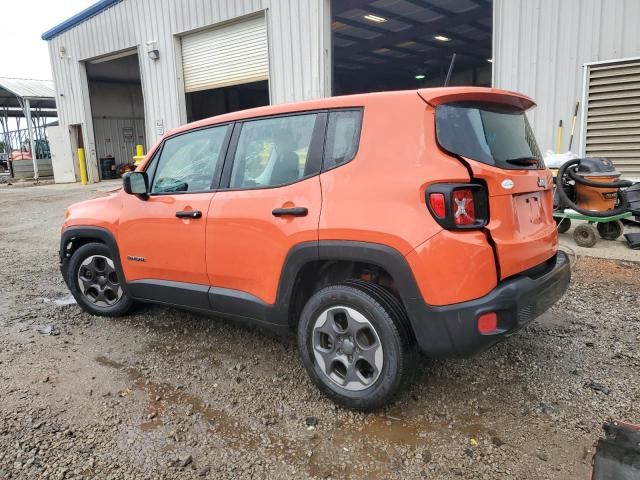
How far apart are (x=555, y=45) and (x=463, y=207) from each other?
691 cm

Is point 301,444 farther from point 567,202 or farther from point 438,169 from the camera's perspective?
point 567,202

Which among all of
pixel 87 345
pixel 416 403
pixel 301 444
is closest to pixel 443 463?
pixel 416 403

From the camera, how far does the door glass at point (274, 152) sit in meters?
2.97

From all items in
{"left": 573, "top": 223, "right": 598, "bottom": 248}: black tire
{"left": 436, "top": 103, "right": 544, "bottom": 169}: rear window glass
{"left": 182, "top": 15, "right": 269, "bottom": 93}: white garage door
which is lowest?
{"left": 573, "top": 223, "right": 598, "bottom": 248}: black tire

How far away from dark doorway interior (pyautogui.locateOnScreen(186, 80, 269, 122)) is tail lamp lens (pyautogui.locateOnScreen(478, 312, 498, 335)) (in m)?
23.6

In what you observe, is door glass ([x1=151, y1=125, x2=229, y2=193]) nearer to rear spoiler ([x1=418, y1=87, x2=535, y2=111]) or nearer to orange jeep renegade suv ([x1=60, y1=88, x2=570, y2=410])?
orange jeep renegade suv ([x1=60, y1=88, x2=570, y2=410])

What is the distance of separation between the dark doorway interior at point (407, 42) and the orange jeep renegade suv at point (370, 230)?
36.8 feet

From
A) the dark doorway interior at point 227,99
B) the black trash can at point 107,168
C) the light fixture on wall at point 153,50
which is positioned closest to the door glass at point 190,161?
the light fixture on wall at point 153,50

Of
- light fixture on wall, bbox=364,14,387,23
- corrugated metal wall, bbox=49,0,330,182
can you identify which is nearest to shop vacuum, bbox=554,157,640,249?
corrugated metal wall, bbox=49,0,330,182

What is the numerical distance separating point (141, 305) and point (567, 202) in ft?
17.8

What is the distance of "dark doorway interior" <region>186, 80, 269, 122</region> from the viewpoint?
24938mm

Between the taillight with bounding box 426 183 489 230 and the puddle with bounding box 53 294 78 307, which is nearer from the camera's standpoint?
the taillight with bounding box 426 183 489 230

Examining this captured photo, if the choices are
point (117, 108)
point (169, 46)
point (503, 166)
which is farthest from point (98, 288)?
point (117, 108)

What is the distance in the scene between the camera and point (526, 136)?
10.2 ft
